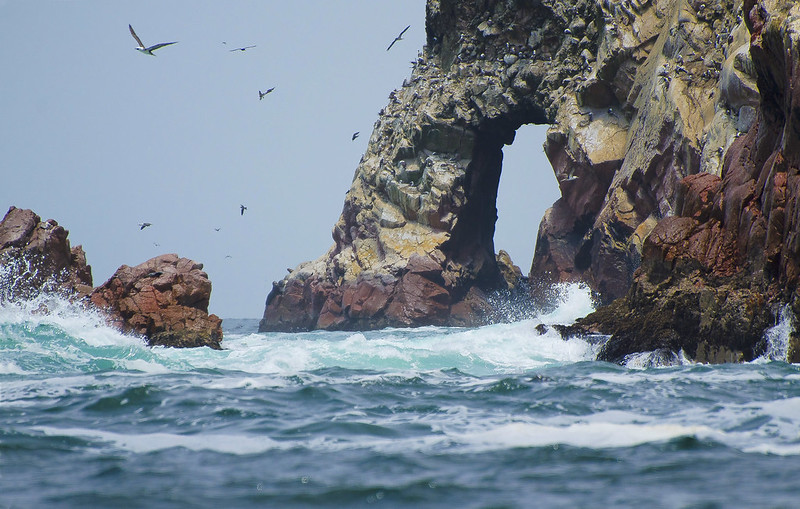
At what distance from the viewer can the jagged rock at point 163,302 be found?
2086cm

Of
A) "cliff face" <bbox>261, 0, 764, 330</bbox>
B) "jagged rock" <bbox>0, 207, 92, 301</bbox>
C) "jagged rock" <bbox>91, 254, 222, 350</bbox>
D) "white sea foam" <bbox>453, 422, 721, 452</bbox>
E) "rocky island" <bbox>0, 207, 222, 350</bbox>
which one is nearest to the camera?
"white sea foam" <bbox>453, 422, 721, 452</bbox>

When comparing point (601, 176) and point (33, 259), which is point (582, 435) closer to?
point (33, 259)

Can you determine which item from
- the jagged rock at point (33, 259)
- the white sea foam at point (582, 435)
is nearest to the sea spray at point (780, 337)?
the white sea foam at point (582, 435)

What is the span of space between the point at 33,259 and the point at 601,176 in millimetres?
22644

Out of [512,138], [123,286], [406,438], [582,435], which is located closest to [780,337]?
[582,435]

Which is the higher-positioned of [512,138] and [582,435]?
[512,138]

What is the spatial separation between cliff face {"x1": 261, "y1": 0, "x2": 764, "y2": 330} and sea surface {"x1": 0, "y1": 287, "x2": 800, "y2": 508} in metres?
8.91

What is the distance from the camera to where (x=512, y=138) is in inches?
1704

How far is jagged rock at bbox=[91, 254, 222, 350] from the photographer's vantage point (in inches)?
821

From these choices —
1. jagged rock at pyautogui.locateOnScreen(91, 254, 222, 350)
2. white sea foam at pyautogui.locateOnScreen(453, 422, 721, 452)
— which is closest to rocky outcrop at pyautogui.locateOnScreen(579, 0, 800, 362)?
white sea foam at pyautogui.locateOnScreen(453, 422, 721, 452)

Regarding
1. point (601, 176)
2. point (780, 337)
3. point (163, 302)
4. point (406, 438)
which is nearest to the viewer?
point (406, 438)

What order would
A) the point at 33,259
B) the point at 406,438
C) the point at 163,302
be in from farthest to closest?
the point at 33,259, the point at 163,302, the point at 406,438

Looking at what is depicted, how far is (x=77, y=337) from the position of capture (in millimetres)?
18984

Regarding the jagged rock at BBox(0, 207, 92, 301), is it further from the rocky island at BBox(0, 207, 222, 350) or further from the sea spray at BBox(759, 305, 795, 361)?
the sea spray at BBox(759, 305, 795, 361)
